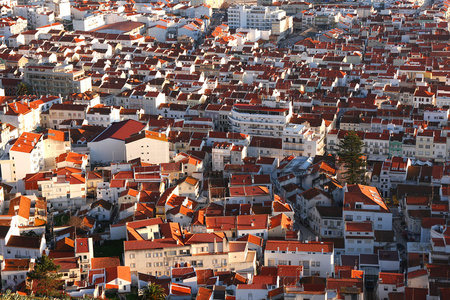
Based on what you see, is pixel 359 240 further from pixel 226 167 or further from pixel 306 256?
pixel 226 167

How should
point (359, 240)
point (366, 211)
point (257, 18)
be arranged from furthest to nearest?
point (257, 18), point (366, 211), point (359, 240)

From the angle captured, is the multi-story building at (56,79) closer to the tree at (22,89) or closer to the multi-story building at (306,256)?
the tree at (22,89)

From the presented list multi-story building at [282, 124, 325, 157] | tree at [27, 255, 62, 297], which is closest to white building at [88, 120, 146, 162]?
multi-story building at [282, 124, 325, 157]

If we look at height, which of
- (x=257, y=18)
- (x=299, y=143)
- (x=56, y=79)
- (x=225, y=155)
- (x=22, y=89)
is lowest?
(x=257, y=18)

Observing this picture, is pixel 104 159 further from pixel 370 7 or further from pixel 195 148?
pixel 370 7

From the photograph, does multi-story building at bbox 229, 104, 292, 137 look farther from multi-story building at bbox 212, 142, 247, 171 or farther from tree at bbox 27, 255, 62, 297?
tree at bbox 27, 255, 62, 297

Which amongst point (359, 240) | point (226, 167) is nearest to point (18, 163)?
point (226, 167)
